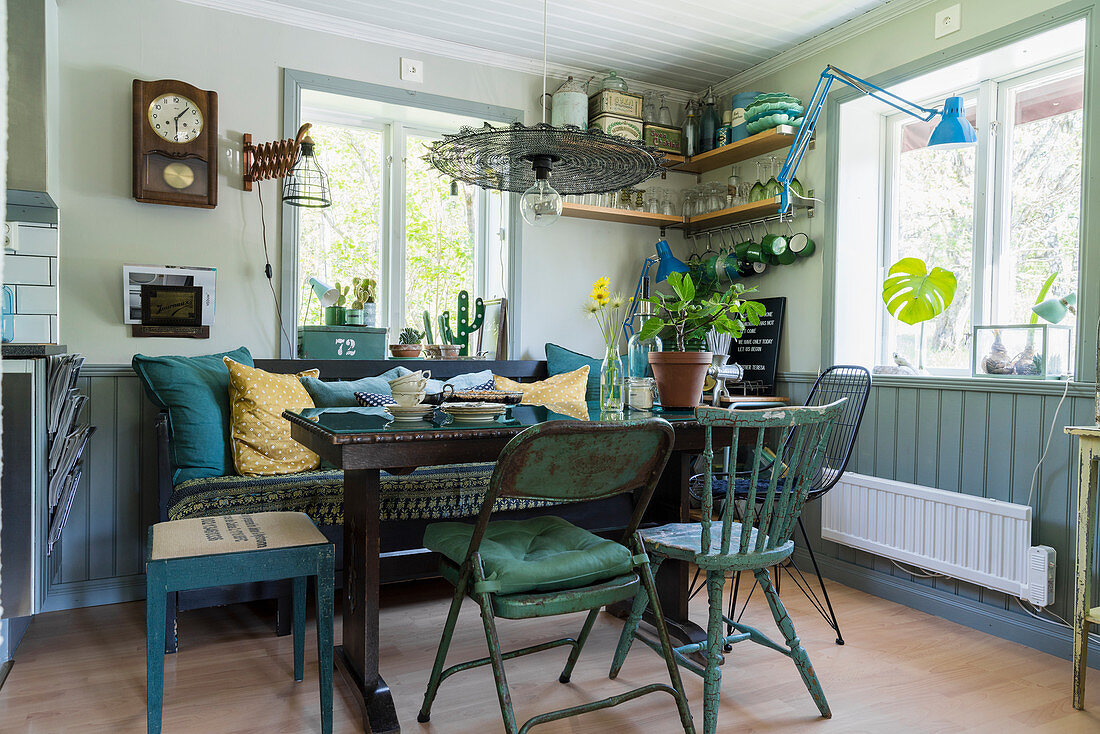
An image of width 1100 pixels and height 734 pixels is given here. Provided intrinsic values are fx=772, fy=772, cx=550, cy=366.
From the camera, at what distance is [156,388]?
2977 mm

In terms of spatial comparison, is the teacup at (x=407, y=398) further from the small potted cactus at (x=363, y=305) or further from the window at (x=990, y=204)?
the window at (x=990, y=204)

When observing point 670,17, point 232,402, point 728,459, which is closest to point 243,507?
point 232,402

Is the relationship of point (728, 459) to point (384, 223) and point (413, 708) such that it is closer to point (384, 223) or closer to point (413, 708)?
point (413, 708)

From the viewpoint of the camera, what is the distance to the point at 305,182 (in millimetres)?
3549

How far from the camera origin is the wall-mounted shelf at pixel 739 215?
3.86 metres

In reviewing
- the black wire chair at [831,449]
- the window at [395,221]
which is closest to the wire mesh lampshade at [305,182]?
the window at [395,221]

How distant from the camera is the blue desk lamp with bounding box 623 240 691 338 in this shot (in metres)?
4.33

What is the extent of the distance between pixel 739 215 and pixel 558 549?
2.69 meters

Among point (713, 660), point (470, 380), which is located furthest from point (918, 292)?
point (713, 660)

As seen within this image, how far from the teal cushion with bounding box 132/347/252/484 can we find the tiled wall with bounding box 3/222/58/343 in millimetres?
352

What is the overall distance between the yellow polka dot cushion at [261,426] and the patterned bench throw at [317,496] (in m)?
0.05

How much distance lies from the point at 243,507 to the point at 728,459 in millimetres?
1719

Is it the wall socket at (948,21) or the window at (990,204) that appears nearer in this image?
the window at (990,204)

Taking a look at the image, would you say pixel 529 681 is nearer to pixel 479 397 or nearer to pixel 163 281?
pixel 479 397
